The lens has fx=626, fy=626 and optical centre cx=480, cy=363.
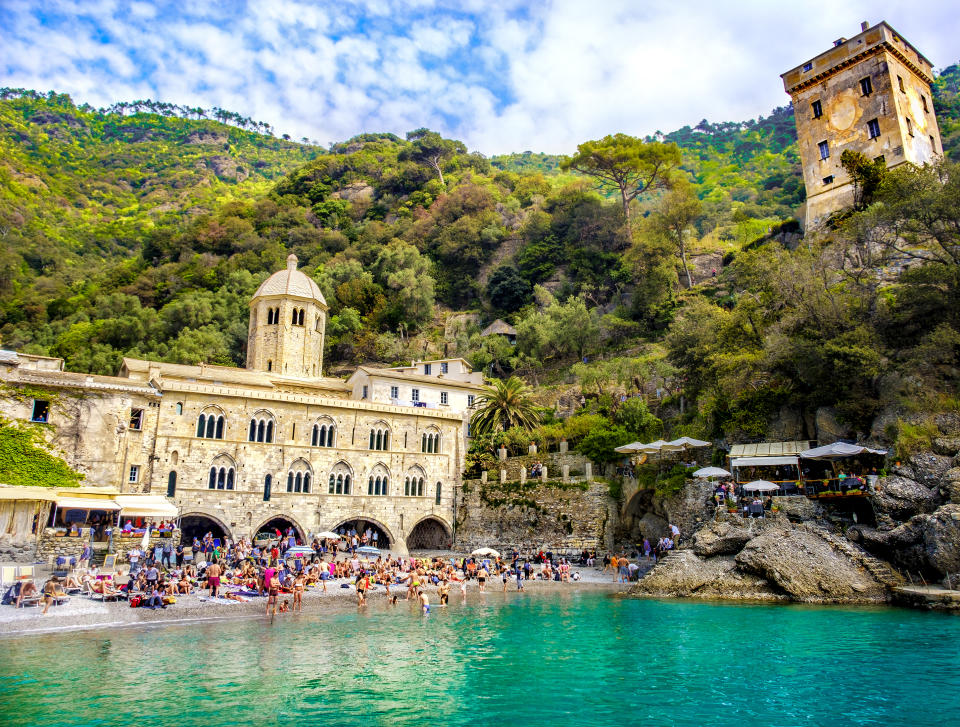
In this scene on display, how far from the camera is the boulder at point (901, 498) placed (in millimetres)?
19375

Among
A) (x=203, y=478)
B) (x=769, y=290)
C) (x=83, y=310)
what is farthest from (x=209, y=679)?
(x=83, y=310)

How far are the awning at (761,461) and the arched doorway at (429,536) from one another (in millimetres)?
16744

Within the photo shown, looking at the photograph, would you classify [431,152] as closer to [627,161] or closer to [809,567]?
[627,161]

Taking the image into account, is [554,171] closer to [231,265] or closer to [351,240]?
[351,240]

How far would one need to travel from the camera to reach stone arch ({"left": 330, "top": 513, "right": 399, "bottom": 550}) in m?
32.5

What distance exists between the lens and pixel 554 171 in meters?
124

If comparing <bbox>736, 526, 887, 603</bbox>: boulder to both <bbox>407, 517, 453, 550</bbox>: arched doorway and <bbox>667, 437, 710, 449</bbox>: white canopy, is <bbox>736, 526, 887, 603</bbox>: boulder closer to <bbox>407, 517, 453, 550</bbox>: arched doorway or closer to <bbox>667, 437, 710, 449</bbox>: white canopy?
<bbox>667, 437, 710, 449</bbox>: white canopy

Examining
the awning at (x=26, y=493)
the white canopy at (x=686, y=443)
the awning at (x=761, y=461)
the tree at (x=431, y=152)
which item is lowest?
the awning at (x=26, y=493)

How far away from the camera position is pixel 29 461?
24891mm

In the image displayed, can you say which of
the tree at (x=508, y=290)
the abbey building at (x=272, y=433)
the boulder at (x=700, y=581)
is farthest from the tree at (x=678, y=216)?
the boulder at (x=700, y=581)

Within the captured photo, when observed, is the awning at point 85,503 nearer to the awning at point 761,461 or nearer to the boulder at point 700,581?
the boulder at point 700,581

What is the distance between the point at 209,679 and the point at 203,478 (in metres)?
19.8

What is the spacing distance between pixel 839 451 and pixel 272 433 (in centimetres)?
2499

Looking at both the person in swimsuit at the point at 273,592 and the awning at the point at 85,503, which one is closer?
the person in swimsuit at the point at 273,592
